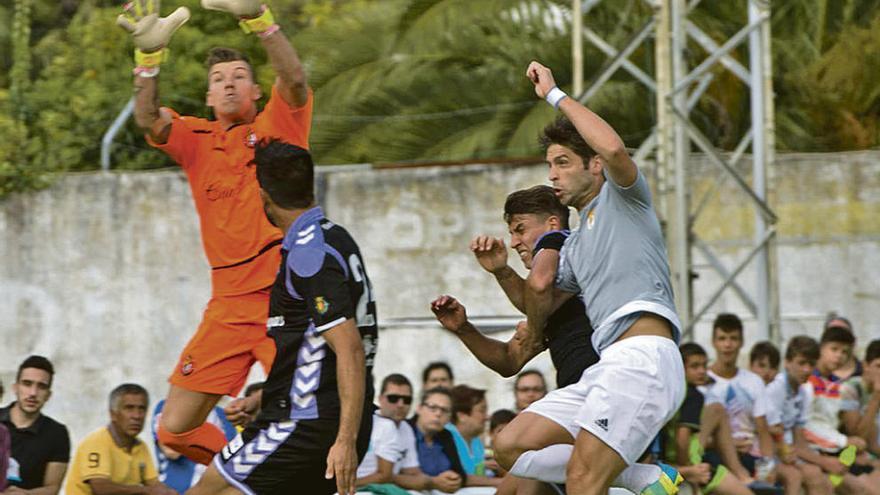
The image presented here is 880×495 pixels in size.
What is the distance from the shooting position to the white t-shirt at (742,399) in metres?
12.9

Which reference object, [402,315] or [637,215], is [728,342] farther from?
[637,215]

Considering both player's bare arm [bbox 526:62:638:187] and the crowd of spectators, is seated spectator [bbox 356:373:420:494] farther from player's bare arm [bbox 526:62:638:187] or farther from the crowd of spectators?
player's bare arm [bbox 526:62:638:187]

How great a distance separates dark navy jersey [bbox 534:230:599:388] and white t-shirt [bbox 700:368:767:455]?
5.62 m

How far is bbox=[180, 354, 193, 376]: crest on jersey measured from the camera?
8.14m

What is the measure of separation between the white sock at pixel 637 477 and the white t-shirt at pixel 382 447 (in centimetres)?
450

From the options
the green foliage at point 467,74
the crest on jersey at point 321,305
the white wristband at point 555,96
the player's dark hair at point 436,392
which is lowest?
the player's dark hair at point 436,392

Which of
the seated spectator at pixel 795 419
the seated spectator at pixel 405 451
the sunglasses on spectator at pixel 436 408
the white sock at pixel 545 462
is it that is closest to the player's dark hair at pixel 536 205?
the white sock at pixel 545 462

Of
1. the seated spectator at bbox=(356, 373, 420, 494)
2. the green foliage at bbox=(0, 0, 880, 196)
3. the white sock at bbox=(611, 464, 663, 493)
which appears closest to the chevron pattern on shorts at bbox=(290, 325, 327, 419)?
the white sock at bbox=(611, 464, 663, 493)

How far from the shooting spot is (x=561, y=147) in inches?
275

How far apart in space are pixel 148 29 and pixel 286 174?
1.75m

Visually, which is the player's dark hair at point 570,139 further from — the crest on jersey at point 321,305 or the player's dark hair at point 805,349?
Result: the player's dark hair at point 805,349

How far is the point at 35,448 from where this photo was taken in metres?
10.6

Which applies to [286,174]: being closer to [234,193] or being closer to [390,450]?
[234,193]

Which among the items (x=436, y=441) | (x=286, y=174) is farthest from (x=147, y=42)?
(x=436, y=441)
